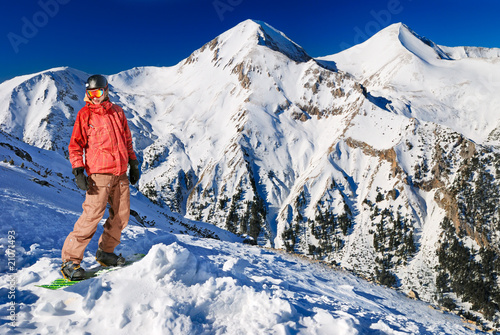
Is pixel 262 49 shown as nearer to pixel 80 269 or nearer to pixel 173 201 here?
pixel 173 201

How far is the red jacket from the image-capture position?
183 inches

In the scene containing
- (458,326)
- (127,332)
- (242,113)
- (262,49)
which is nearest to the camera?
(127,332)

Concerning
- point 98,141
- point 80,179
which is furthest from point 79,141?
point 80,179

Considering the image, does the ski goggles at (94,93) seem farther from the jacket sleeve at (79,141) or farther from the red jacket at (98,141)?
the jacket sleeve at (79,141)

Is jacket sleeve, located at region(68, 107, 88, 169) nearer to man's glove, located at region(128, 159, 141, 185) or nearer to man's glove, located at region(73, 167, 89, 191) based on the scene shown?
man's glove, located at region(73, 167, 89, 191)

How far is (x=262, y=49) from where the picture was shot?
186625 millimetres

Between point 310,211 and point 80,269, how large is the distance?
133m

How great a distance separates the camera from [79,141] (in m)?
4.66

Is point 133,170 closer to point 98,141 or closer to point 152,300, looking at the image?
Answer: point 98,141

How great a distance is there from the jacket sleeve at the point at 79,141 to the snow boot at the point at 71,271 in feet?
4.87

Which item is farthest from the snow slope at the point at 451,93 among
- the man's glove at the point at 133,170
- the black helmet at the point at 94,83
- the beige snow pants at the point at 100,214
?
the beige snow pants at the point at 100,214

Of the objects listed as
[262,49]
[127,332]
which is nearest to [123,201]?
[127,332]

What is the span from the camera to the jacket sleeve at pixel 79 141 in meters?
4.54

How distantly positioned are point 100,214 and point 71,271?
0.87 m
